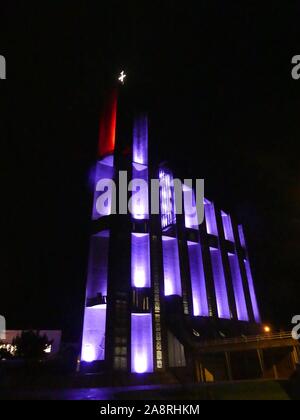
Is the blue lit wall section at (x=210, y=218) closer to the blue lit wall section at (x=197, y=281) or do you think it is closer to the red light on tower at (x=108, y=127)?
the blue lit wall section at (x=197, y=281)

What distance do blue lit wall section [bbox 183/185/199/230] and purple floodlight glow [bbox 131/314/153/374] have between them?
16.9 metres

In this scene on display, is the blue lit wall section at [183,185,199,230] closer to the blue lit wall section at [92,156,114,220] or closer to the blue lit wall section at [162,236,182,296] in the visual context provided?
the blue lit wall section at [162,236,182,296]

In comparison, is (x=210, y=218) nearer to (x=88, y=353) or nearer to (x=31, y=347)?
(x=88, y=353)

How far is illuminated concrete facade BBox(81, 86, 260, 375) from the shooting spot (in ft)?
99.5

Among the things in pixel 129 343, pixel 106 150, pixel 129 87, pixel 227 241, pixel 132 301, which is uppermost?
pixel 129 87

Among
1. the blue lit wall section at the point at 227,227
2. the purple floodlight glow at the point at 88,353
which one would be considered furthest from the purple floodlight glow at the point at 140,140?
the purple floodlight glow at the point at 88,353

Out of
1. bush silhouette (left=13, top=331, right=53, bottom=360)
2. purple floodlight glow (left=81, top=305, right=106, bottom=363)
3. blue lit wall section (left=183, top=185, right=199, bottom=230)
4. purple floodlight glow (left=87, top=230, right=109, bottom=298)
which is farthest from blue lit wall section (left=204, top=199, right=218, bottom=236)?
bush silhouette (left=13, top=331, right=53, bottom=360)

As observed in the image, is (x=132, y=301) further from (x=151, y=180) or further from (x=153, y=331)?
(x=151, y=180)

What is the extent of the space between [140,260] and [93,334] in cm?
989

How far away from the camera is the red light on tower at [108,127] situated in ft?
139

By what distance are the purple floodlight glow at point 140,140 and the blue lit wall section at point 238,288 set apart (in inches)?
927
